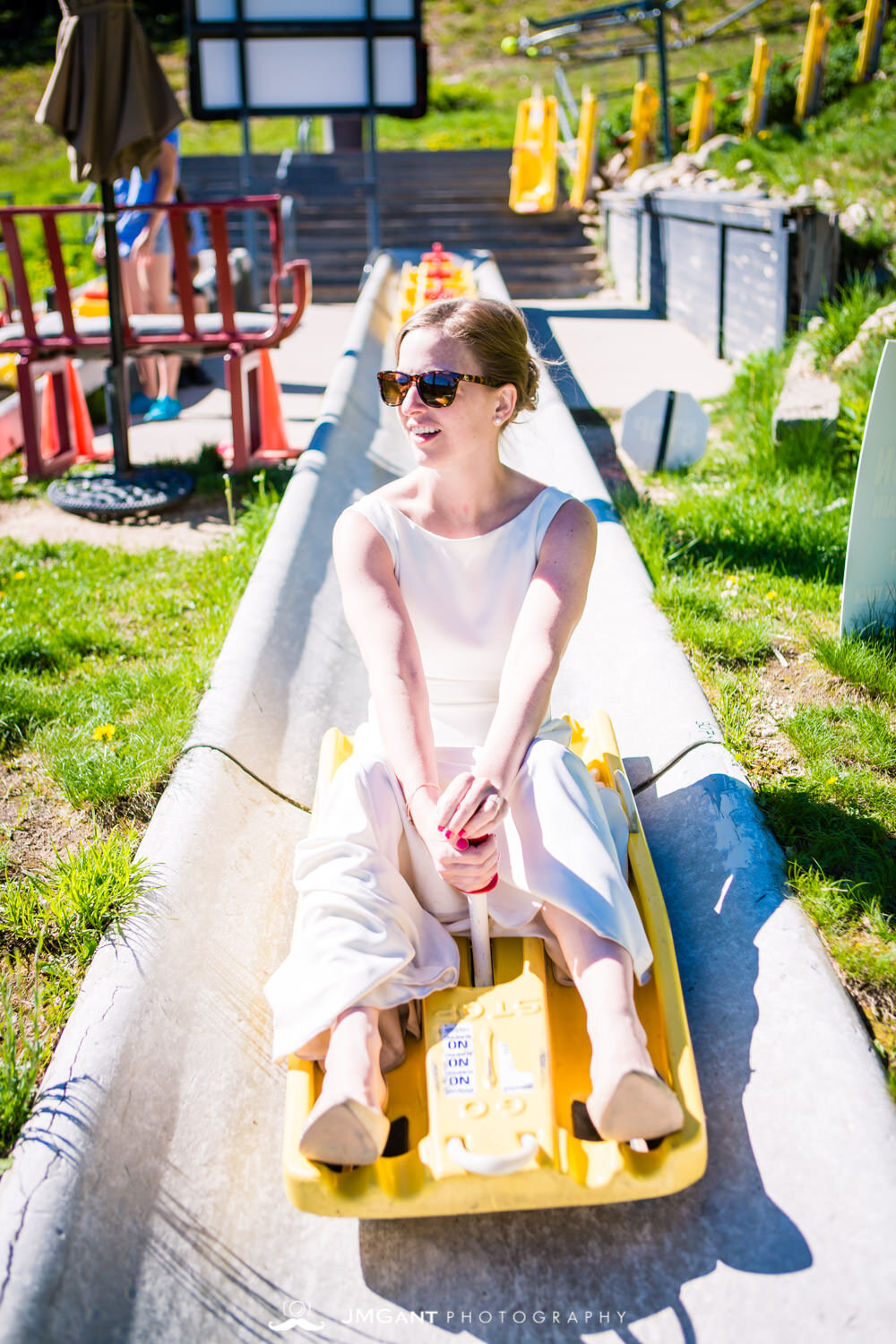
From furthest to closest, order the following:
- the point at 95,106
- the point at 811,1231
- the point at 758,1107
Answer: the point at 95,106
the point at 758,1107
the point at 811,1231

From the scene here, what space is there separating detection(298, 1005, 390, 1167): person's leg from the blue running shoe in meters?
6.32

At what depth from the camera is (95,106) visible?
209 inches

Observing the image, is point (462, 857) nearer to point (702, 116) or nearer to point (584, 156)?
point (702, 116)

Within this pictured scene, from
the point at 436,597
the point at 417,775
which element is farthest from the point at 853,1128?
the point at 436,597

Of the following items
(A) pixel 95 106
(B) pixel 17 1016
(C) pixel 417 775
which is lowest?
(B) pixel 17 1016

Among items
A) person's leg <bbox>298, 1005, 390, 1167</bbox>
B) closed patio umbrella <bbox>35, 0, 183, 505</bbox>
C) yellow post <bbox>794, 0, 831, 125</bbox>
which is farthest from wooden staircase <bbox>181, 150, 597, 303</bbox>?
person's leg <bbox>298, 1005, 390, 1167</bbox>

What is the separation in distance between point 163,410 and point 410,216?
951 centimetres

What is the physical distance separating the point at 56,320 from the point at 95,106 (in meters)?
2.21

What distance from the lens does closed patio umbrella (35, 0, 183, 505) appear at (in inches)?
209

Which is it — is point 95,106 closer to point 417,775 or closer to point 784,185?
point 417,775

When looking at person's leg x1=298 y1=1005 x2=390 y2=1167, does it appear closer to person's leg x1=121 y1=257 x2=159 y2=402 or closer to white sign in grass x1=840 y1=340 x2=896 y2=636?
white sign in grass x1=840 y1=340 x2=896 y2=636

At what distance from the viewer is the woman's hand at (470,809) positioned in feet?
6.23

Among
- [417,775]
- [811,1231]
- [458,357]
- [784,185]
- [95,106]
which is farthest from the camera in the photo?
[784,185]

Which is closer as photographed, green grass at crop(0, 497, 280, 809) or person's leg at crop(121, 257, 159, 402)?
green grass at crop(0, 497, 280, 809)
